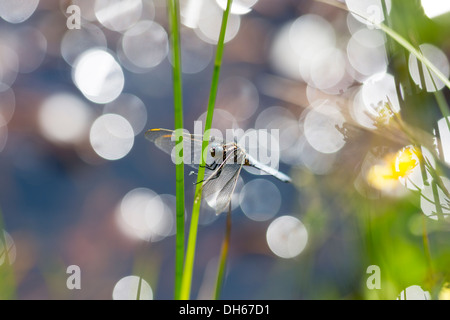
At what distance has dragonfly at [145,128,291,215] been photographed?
0.73 metres

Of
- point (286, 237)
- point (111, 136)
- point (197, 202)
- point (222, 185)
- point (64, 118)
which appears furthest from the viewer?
point (111, 136)

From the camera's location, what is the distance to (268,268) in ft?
6.48

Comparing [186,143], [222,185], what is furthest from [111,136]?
[222,185]

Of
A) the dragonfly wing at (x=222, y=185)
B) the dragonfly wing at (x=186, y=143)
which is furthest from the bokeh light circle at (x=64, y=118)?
the dragonfly wing at (x=222, y=185)

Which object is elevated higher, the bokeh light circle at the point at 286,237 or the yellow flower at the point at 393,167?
the bokeh light circle at the point at 286,237

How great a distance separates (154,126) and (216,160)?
4.81ft

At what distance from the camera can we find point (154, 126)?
87.1 inches

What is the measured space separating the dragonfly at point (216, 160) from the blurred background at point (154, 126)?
583mm

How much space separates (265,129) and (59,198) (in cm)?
122

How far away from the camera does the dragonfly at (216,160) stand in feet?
2.41

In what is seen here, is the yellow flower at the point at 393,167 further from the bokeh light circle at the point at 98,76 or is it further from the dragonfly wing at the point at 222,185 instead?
the bokeh light circle at the point at 98,76

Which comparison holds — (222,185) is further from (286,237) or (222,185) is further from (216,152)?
(286,237)

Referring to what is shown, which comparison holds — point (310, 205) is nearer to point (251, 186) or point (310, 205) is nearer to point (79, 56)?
point (251, 186)
